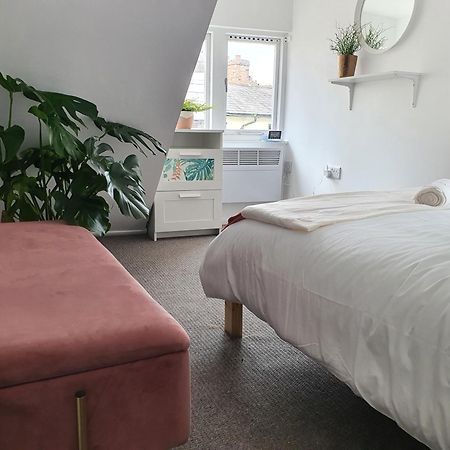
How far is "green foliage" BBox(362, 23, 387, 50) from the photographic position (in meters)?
3.02

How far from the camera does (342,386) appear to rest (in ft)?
5.21

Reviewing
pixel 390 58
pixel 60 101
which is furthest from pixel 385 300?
pixel 390 58

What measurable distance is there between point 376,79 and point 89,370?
287 cm

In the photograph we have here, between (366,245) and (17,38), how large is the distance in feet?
5.63

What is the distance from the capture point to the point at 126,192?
6.68 ft

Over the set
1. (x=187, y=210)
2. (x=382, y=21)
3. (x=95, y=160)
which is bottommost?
(x=187, y=210)

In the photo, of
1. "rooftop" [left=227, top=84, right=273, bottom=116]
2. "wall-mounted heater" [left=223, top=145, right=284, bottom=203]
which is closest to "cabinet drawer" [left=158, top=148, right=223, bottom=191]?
"wall-mounted heater" [left=223, top=145, right=284, bottom=203]

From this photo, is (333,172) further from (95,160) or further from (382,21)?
(95,160)

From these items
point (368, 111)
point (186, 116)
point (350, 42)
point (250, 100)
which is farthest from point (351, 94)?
point (186, 116)

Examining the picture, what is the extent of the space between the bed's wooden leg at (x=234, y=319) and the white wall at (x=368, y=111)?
1.54m

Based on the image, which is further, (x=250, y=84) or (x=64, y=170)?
(x=250, y=84)

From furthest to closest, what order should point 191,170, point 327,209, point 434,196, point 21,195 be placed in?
1. point 191,170
2. point 21,195
3. point 434,196
4. point 327,209

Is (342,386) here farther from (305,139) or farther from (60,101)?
(305,139)

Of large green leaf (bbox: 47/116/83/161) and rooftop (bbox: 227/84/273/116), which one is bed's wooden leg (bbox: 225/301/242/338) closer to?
large green leaf (bbox: 47/116/83/161)
